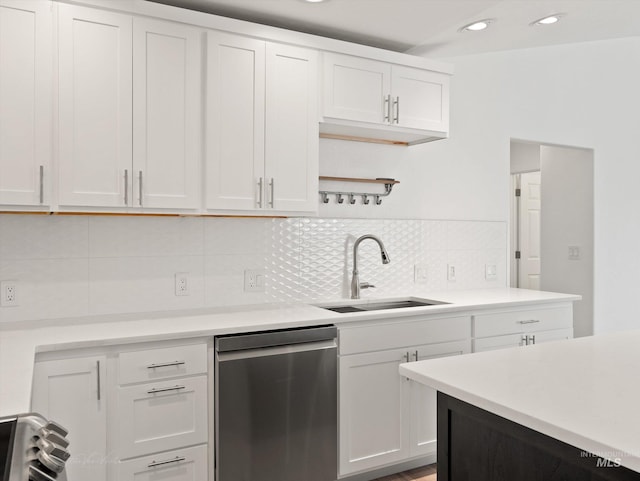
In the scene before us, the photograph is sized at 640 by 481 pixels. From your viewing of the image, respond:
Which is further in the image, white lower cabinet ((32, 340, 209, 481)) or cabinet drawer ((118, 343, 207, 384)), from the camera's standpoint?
cabinet drawer ((118, 343, 207, 384))

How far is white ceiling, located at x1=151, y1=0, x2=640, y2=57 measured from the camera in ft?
8.82

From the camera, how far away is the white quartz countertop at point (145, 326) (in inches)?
66.4

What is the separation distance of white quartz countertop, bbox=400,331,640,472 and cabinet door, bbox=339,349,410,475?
3.35 feet

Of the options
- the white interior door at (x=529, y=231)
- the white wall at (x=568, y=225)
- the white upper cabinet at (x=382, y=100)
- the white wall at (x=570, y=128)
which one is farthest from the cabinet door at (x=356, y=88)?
the white interior door at (x=529, y=231)

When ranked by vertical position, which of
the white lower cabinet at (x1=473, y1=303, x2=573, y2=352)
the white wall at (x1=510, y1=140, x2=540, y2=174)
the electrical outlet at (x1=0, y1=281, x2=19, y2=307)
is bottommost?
the white lower cabinet at (x1=473, y1=303, x2=573, y2=352)

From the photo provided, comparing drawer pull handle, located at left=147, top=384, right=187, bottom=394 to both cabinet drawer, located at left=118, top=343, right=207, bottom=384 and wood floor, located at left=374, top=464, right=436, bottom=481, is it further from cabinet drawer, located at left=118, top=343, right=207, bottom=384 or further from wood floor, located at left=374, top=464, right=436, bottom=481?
wood floor, located at left=374, top=464, right=436, bottom=481

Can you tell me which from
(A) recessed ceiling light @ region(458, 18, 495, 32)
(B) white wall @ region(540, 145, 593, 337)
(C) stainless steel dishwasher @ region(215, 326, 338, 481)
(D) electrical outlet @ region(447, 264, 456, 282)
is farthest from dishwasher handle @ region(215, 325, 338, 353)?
(B) white wall @ region(540, 145, 593, 337)

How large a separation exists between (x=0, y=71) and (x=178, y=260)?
3.98ft

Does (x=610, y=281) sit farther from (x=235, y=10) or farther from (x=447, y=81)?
(x=235, y=10)

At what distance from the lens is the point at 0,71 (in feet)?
7.03

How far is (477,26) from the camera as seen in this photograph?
330cm

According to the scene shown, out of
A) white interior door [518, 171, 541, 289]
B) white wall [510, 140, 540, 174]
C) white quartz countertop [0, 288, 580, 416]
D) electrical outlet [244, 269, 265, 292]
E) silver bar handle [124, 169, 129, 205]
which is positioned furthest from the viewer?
white interior door [518, 171, 541, 289]

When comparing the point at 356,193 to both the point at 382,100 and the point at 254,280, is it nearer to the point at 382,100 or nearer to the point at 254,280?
the point at 382,100

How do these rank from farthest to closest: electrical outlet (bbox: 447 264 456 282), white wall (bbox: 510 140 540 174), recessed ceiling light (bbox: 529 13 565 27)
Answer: white wall (bbox: 510 140 540 174), electrical outlet (bbox: 447 264 456 282), recessed ceiling light (bbox: 529 13 565 27)
